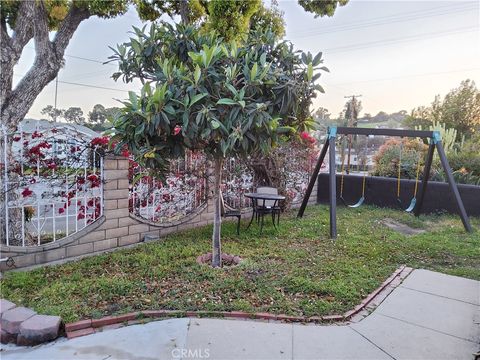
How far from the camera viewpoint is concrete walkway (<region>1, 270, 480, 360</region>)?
2324 mm

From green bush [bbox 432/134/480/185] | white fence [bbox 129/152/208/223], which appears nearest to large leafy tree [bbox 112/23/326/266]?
white fence [bbox 129/152/208/223]

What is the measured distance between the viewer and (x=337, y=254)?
4.65 meters

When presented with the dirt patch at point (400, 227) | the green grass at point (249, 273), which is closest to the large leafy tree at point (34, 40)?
the green grass at point (249, 273)

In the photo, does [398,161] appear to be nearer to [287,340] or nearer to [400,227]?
[400,227]

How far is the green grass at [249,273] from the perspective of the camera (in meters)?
3.04

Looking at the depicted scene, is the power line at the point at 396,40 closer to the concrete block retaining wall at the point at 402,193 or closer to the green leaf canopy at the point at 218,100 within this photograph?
the concrete block retaining wall at the point at 402,193

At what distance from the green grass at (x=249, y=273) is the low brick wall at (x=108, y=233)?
20 cm

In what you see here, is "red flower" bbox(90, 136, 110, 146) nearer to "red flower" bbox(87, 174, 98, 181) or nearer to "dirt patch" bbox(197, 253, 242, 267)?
"red flower" bbox(87, 174, 98, 181)

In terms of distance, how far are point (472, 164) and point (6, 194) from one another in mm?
10346

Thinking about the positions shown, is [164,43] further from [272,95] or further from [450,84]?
[450,84]

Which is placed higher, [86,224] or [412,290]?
[86,224]

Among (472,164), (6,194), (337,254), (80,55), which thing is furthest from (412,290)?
(80,55)

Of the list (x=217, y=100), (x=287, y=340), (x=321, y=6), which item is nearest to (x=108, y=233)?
(x=217, y=100)

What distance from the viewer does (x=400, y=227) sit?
673 centimetres
